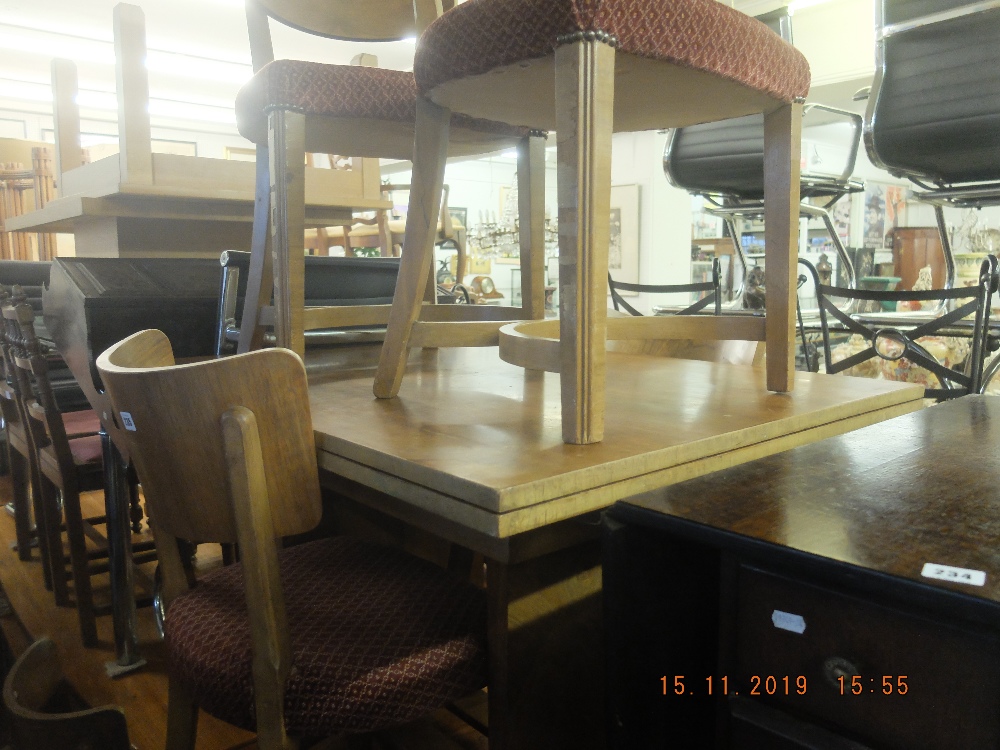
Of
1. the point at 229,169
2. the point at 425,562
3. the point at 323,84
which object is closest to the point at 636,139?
the point at 229,169

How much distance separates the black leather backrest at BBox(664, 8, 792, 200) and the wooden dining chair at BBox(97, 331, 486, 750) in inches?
68.7

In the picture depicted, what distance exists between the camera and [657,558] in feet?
2.23

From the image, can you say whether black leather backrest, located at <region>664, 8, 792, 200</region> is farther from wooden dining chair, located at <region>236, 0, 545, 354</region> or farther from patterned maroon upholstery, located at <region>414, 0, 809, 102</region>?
patterned maroon upholstery, located at <region>414, 0, 809, 102</region>

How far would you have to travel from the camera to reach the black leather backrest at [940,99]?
1651mm

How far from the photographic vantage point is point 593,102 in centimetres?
81

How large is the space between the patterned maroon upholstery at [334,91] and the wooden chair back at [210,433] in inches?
22.8

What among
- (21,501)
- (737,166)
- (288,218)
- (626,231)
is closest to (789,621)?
(288,218)

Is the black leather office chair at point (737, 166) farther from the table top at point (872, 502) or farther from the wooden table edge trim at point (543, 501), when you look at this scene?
the table top at point (872, 502)

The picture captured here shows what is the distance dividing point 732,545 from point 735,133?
1.93 meters

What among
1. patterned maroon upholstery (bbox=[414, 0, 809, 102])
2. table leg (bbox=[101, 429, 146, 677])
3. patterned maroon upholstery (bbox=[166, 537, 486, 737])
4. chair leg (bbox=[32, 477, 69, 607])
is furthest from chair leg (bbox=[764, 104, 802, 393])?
chair leg (bbox=[32, 477, 69, 607])

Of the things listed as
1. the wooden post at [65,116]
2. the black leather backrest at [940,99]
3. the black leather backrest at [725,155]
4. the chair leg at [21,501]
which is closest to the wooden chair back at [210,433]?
A: the black leather backrest at [940,99]

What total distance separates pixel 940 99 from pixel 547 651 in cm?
161

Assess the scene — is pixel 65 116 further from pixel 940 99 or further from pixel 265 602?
pixel 940 99

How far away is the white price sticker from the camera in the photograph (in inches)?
22.1
